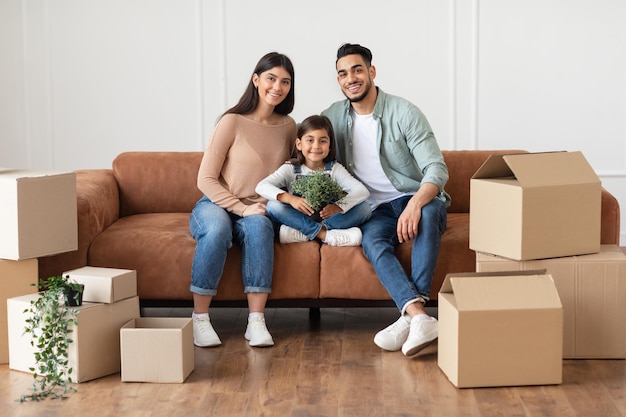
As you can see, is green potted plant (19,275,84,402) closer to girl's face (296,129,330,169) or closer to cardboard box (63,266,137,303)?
cardboard box (63,266,137,303)

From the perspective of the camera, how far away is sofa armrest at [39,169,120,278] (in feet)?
12.1

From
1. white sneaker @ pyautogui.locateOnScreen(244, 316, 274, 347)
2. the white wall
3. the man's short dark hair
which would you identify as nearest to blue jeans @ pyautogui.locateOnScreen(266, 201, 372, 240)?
white sneaker @ pyautogui.locateOnScreen(244, 316, 274, 347)

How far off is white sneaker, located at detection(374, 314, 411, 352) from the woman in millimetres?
418

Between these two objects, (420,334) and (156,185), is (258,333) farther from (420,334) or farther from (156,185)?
(156,185)

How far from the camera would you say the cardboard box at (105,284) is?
3246 mm

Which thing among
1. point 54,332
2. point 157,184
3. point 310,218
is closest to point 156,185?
point 157,184

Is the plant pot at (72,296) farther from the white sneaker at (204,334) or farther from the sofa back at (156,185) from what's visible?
the sofa back at (156,185)

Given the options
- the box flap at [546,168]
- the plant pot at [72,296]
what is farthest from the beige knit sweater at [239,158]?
the box flap at [546,168]

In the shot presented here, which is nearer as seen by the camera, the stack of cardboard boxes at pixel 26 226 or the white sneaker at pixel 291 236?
the stack of cardboard boxes at pixel 26 226

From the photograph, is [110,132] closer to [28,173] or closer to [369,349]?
[28,173]

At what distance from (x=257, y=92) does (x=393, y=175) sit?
0.65 meters

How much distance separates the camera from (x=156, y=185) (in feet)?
14.0

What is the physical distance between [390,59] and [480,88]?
0.58 m

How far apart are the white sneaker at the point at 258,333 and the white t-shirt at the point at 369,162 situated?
678 mm
